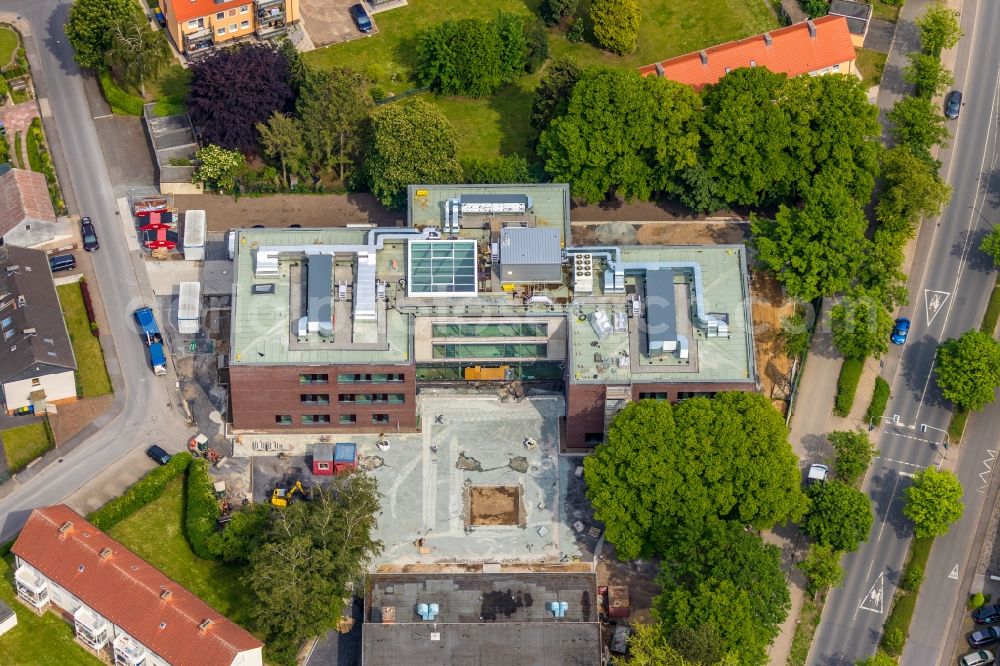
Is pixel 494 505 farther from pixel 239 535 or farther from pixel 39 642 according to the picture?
pixel 39 642

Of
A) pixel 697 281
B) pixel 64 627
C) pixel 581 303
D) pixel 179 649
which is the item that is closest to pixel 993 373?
pixel 697 281

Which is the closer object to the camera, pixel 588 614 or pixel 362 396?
pixel 588 614

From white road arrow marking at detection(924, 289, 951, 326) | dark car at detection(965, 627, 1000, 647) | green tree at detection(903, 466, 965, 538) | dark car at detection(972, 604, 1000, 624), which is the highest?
white road arrow marking at detection(924, 289, 951, 326)

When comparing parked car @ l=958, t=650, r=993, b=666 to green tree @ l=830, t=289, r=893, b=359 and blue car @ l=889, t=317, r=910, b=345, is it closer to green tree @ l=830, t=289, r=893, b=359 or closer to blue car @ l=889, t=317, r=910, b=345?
green tree @ l=830, t=289, r=893, b=359

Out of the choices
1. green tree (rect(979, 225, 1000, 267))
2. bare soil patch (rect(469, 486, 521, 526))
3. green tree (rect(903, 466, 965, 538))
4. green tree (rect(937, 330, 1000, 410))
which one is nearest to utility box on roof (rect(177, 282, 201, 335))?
bare soil patch (rect(469, 486, 521, 526))

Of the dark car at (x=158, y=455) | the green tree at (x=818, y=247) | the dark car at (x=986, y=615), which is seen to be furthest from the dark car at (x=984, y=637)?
the dark car at (x=158, y=455)

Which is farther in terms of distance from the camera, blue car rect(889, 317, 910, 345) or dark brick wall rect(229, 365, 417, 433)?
blue car rect(889, 317, 910, 345)

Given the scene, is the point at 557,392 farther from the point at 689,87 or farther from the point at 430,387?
the point at 689,87
